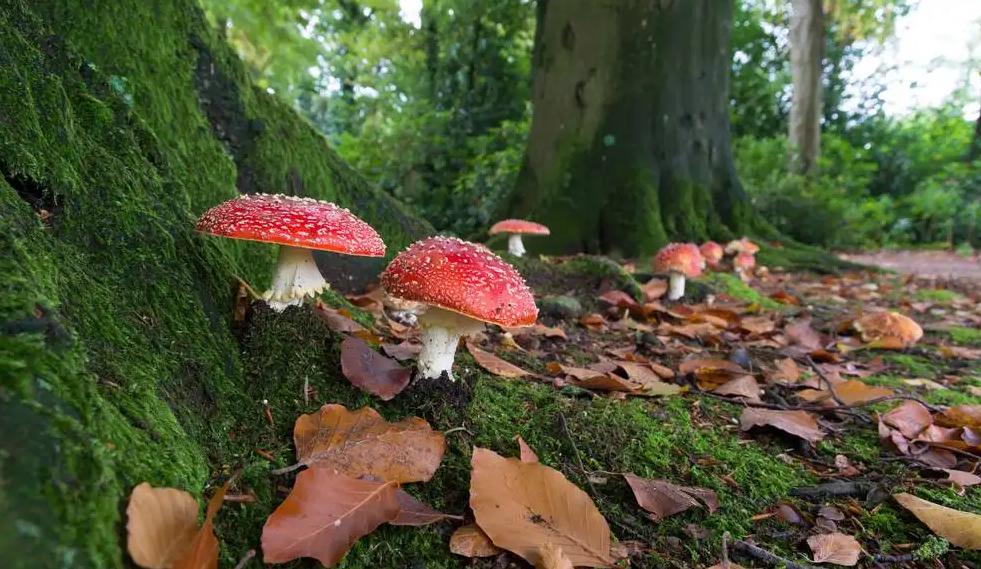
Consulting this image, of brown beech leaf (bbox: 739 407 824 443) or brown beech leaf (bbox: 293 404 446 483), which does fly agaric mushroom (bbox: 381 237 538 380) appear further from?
brown beech leaf (bbox: 739 407 824 443)

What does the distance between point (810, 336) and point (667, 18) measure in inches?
174

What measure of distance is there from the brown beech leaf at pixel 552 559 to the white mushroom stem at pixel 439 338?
0.67 m

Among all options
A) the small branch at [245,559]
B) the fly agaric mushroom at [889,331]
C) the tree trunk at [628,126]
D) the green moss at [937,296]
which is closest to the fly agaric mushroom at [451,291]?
the small branch at [245,559]

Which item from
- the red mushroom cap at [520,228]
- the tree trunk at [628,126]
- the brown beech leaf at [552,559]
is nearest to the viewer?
the brown beech leaf at [552,559]

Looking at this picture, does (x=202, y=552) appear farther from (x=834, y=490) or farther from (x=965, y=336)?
(x=965, y=336)

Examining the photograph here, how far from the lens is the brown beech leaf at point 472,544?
1.37m

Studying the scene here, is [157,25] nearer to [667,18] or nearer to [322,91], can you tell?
[667,18]

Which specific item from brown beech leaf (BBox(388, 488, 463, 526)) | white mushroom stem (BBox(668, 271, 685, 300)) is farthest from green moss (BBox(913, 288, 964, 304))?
brown beech leaf (BBox(388, 488, 463, 526))

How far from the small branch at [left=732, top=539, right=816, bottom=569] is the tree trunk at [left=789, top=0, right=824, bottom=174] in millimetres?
14750

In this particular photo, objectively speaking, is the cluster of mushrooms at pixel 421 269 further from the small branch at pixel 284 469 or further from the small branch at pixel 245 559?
the small branch at pixel 245 559

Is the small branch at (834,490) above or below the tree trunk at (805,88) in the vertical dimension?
below

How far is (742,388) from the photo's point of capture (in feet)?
8.43

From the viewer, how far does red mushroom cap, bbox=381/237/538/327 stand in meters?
1.68

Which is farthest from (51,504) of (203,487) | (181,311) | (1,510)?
(181,311)
